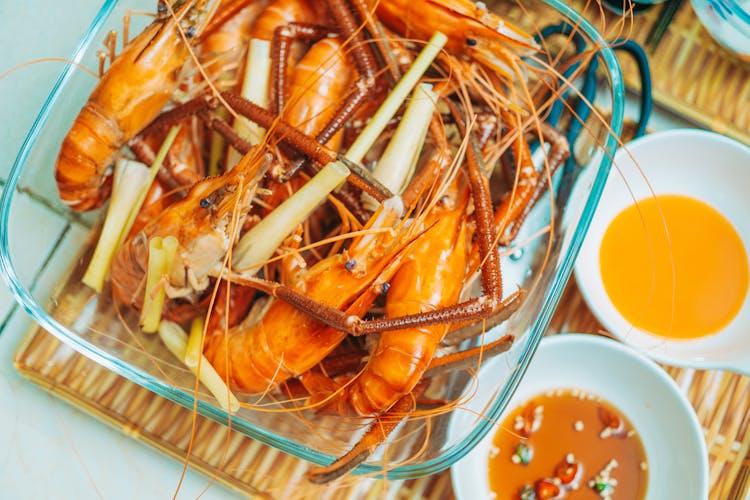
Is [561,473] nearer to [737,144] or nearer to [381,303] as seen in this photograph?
[381,303]

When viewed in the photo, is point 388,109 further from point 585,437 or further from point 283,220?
point 585,437

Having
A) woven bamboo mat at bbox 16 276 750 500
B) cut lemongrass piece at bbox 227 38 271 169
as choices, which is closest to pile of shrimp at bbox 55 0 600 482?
cut lemongrass piece at bbox 227 38 271 169

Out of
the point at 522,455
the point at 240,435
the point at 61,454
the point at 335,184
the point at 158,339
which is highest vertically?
the point at 335,184

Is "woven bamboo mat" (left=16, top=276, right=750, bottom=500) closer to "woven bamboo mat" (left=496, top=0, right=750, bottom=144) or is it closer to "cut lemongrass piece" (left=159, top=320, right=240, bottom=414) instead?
"cut lemongrass piece" (left=159, top=320, right=240, bottom=414)

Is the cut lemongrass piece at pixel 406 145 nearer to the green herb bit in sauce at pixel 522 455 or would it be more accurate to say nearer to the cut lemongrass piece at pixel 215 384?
the cut lemongrass piece at pixel 215 384

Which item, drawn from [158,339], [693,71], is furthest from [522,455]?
[693,71]
